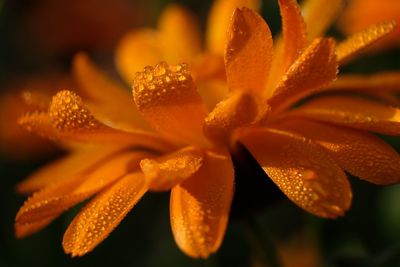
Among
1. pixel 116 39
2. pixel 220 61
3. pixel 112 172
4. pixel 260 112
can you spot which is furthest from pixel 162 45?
pixel 116 39

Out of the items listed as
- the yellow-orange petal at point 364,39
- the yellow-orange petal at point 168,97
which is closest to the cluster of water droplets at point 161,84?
the yellow-orange petal at point 168,97

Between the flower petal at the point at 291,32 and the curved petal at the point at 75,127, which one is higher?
the flower petal at the point at 291,32

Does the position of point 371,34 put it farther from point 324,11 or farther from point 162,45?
point 162,45

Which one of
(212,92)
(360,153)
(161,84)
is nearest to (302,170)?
(360,153)

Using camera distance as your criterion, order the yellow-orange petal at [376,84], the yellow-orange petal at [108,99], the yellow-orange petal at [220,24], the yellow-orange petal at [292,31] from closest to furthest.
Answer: the yellow-orange petal at [292,31]
the yellow-orange petal at [376,84]
the yellow-orange petal at [108,99]
the yellow-orange petal at [220,24]

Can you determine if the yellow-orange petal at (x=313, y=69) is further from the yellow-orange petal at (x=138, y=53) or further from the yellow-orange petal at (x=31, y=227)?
the yellow-orange petal at (x=138, y=53)

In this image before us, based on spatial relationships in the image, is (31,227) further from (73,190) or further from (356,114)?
(356,114)
